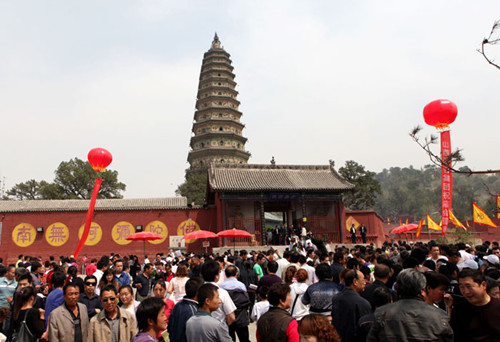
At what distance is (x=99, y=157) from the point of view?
12742 mm

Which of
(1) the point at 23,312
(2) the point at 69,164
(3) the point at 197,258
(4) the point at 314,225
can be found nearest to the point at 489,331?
(1) the point at 23,312

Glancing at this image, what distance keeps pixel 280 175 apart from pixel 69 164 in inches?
804

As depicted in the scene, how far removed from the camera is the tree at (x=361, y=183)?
1435 inches

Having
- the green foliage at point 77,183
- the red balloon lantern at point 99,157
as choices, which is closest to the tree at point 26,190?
the green foliage at point 77,183

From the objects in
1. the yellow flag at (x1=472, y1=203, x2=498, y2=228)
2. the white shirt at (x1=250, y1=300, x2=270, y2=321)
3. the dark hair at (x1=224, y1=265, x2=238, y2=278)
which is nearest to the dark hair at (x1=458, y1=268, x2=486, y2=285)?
the white shirt at (x1=250, y1=300, x2=270, y2=321)

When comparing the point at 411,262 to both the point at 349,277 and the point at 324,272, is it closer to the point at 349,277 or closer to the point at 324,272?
the point at 324,272

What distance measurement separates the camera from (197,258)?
883cm

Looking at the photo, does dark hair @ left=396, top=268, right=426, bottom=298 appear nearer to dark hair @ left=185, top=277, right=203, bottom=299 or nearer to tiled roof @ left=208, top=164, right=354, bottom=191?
dark hair @ left=185, top=277, right=203, bottom=299

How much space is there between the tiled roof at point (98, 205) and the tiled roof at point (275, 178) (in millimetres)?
2742

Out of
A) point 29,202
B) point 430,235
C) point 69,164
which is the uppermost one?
Answer: point 69,164

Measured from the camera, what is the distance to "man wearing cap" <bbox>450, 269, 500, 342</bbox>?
8.61 ft

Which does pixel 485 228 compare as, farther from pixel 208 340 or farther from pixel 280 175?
pixel 208 340

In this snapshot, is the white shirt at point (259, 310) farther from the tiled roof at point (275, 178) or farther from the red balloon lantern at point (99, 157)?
the tiled roof at point (275, 178)

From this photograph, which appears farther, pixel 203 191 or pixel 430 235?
pixel 203 191
